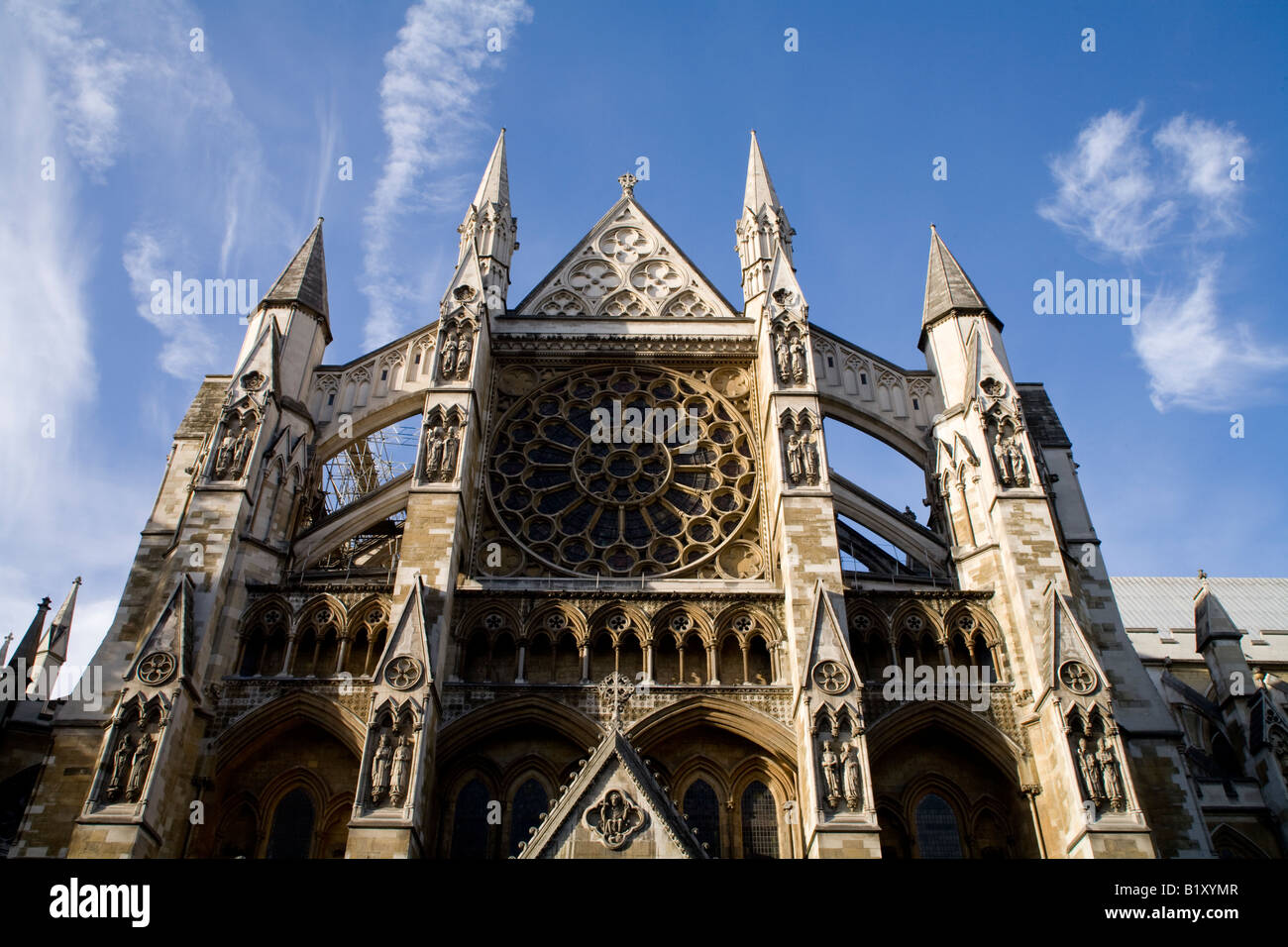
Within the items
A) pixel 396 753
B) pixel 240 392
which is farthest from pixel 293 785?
pixel 240 392

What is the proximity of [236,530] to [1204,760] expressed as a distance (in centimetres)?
2086

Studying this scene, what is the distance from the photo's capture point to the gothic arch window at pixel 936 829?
614 inches

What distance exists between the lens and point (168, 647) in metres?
15.3

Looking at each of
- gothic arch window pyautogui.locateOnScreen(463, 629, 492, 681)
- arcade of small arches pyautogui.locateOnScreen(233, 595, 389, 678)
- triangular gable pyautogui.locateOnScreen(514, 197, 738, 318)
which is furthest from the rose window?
arcade of small arches pyautogui.locateOnScreen(233, 595, 389, 678)

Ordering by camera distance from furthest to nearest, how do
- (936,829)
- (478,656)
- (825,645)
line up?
(478,656)
(936,829)
(825,645)

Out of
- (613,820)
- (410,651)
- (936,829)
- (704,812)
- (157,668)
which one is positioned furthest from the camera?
(704,812)

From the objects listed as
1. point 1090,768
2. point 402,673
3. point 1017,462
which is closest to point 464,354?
point 402,673

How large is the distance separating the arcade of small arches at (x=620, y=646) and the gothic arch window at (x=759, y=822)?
1.68 meters

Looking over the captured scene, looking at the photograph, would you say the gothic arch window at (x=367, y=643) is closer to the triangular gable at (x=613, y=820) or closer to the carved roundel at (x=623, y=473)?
the carved roundel at (x=623, y=473)

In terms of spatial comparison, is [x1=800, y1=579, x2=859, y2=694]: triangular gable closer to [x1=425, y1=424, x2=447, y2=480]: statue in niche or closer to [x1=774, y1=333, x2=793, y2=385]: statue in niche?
[x1=774, y1=333, x2=793, y2=385]: statue in niche

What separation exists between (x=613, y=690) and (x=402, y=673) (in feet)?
10.3

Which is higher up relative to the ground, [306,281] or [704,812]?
[306,281]

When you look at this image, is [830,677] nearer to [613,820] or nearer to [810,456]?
[613,820]

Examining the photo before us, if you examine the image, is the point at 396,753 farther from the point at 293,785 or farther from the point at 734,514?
the point at 734,514
